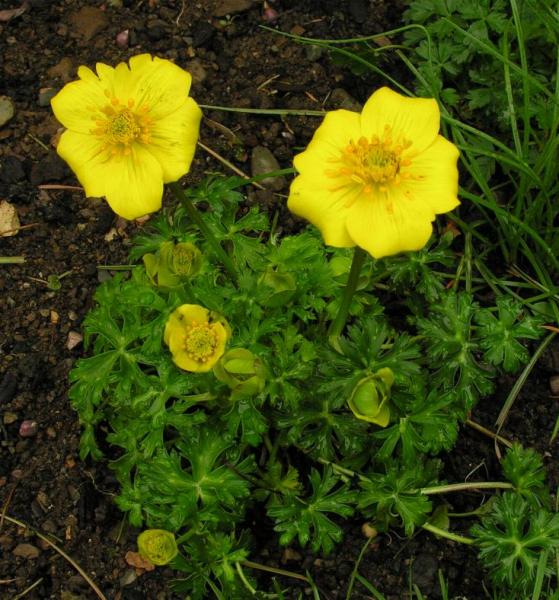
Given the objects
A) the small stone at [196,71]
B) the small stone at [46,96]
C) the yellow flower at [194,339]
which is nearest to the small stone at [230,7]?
the small stone at [196,71]

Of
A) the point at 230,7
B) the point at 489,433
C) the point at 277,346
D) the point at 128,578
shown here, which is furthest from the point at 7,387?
the point at 230,7

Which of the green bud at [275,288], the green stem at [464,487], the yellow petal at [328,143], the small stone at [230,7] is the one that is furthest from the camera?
the small stone at [230,7]

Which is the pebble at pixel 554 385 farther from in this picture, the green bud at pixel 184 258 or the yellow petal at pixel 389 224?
the green bud at pixel 184 258

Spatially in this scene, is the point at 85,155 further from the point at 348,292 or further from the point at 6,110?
the point at 6,110

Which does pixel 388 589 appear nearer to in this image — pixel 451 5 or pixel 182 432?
pixel 182 432

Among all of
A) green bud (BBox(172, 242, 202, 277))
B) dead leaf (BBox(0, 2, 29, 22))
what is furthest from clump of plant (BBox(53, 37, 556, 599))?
dead leaf (BBox(0, 2, 29, 22))

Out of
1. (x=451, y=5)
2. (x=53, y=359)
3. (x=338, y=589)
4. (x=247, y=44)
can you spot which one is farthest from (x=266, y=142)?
(x=338, y=589)
